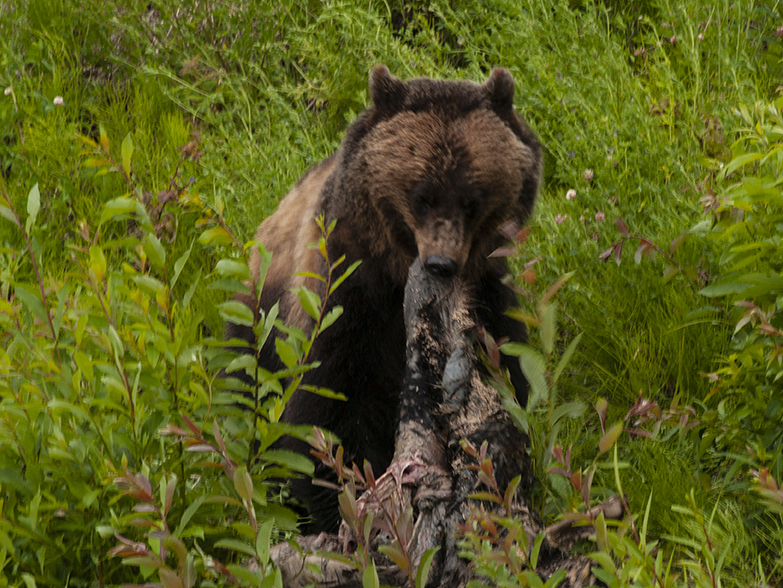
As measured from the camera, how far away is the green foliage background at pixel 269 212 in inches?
71.9

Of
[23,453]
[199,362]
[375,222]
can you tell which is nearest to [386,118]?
[375,222]

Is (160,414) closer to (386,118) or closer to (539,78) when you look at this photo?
(386,118)

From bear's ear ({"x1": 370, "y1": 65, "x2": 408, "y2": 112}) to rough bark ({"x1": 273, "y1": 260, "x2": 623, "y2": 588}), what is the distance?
1268 mm

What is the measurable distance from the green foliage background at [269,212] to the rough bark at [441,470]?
13 cm

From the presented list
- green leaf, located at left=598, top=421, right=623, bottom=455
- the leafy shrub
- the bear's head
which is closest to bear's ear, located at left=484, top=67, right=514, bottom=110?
the bear's head

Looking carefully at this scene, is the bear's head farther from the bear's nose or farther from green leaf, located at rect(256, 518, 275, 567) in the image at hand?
green leaf, located at rect(256, 518, 275, 567)

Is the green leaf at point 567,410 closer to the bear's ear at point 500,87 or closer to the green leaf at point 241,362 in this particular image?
the green leaf at point 241,362


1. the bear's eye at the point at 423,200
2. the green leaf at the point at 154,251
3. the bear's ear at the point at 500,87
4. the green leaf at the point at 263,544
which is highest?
the green leaf at the point at 154,251

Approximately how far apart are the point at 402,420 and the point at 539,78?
9.53 feet

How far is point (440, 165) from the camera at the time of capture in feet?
10.6

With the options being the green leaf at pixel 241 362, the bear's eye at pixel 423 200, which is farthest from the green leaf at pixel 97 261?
the bear's eye at pixel 423 200

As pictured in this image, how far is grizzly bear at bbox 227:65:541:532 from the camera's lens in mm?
3219

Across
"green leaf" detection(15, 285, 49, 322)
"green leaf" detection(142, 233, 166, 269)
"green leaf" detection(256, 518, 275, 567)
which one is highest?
"green leaf" detection(142, 233, 166, 269)

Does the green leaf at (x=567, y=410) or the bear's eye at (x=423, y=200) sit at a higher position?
the green leaf at (x=567, y=410)
